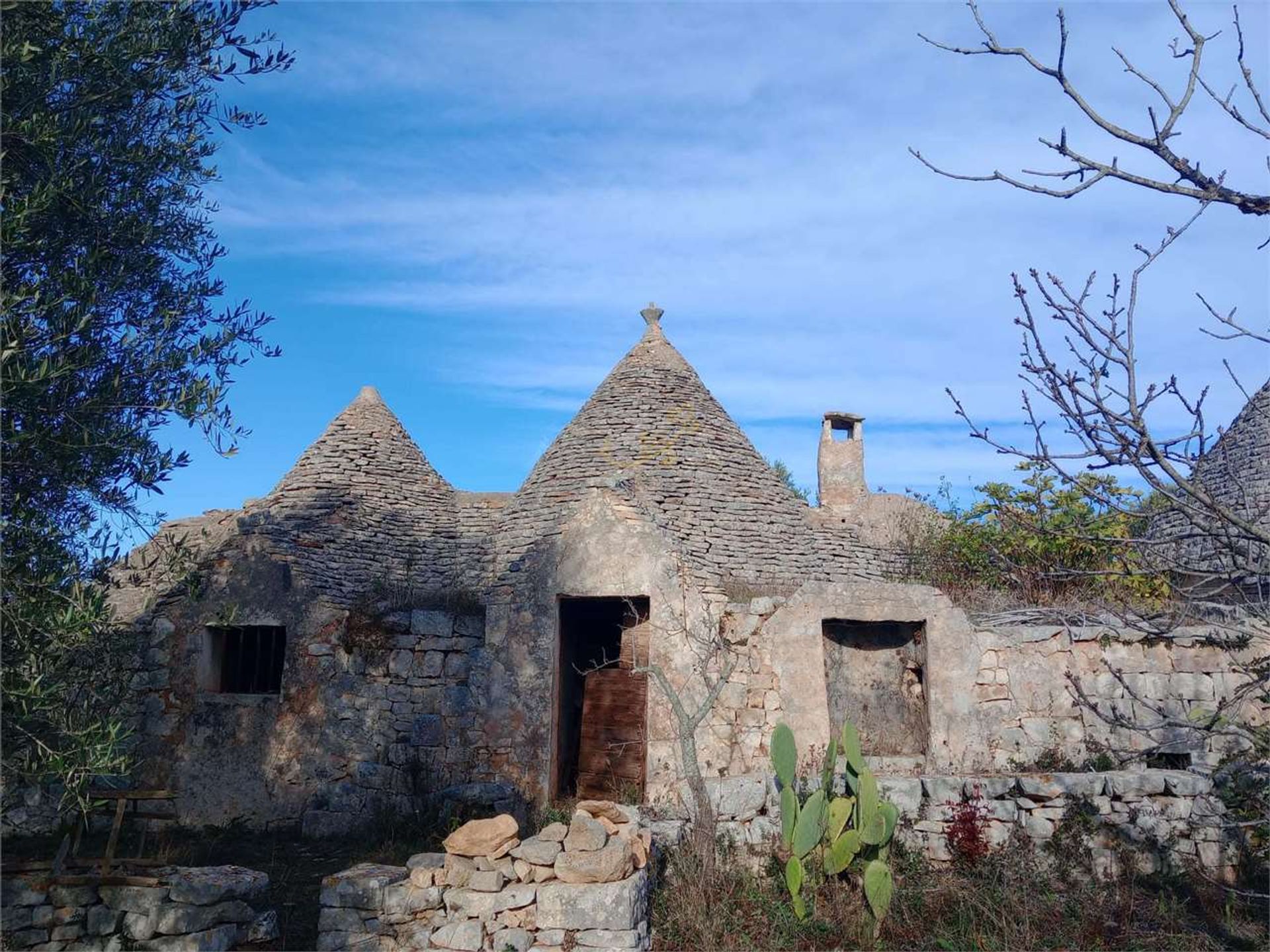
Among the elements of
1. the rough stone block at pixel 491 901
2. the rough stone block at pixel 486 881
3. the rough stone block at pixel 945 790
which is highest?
the rough stone block at pixel 945 790

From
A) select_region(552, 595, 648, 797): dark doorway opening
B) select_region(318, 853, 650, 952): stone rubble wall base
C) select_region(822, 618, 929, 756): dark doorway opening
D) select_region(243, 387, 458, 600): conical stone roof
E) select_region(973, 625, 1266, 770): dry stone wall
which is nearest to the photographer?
select_region(318, 853, 650, 952): stone rubble wall base

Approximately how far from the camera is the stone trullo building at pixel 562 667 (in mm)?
10406

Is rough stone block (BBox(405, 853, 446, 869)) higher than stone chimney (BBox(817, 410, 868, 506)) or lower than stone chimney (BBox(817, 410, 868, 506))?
lower

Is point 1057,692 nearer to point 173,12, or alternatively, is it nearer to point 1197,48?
point 1197,48

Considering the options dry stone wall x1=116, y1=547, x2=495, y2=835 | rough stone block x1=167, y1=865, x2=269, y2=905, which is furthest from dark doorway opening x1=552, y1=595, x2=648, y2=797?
rough stone block x1=167, y1=865, x2=269, y2=905

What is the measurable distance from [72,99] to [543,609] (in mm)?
6699

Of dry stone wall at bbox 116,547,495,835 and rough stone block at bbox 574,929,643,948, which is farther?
dry stone wall at bbox 116,547,495,835

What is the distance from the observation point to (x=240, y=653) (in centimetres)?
1145

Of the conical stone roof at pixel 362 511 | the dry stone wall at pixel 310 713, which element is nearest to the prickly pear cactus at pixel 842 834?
the dry stone wall at pixel 310 713

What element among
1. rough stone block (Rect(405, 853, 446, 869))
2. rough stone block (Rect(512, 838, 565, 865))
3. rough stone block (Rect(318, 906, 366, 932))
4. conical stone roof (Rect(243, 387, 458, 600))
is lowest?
rough stone block (Rect(318, 906, 366, 932))

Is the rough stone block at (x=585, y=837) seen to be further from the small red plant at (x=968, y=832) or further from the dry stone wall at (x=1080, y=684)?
the dry stone wall at (x=1080, y=684)

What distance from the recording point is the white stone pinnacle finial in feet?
48.2

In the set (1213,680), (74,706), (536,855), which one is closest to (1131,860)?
(1213,680)

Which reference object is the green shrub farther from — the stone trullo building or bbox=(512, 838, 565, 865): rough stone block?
bbox=(512, 838, 565, 865): rough stone block
